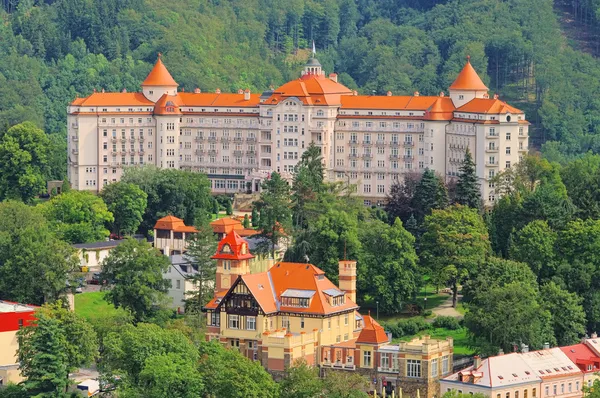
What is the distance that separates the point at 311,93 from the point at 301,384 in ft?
206

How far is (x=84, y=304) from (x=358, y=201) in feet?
85.3

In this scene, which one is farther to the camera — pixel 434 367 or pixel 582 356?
pixel 582 356

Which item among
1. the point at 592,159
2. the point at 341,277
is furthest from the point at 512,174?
the point at 341,277

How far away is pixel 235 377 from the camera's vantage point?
119562 mm

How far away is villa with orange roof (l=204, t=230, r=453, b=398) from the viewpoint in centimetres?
12412

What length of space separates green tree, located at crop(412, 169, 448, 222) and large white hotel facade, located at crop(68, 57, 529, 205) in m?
9.05

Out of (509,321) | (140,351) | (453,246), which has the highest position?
(453,246)

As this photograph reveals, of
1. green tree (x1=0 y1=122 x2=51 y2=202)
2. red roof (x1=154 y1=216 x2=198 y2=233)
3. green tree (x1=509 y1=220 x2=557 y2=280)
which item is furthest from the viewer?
green tree (x1=0 y1=122 x2=51 y2=202)

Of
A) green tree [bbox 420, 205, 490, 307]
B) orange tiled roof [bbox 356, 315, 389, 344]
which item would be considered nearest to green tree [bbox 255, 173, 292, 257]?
green tree [bbox 420, 205, 490, 307]

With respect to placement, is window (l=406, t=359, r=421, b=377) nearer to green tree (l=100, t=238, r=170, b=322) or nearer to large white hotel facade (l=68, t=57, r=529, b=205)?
green tree (l=100, t=238, r=170, b=322)

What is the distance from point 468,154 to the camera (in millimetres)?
162875

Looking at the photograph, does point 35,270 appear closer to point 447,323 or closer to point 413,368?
point 447,323

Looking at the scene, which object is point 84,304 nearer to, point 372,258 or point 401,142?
point 372,258

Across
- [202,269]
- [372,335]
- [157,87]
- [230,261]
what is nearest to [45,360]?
[230,261]
